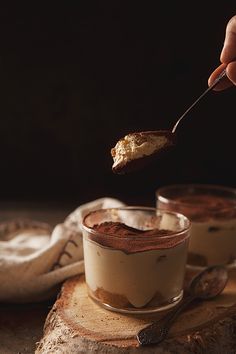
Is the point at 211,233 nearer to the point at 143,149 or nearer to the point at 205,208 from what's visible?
the point at 205,208

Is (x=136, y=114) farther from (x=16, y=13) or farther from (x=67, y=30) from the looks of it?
(x=16, y=13)

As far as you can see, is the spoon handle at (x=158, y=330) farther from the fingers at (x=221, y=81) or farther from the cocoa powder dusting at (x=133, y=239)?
the fingers at (x=221, y=81)

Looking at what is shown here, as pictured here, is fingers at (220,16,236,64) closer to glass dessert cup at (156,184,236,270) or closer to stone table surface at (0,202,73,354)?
glass dessert cup at (156,184,236,270)

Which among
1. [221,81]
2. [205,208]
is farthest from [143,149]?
[205,208]

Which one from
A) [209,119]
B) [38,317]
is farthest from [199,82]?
[38,317]

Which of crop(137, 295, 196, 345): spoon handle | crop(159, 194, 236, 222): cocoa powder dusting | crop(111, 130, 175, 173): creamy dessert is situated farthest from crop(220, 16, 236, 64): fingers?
crop(137, 295, 196, 345): spoon handle

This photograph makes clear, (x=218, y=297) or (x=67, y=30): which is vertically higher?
(x=67, y=30)
